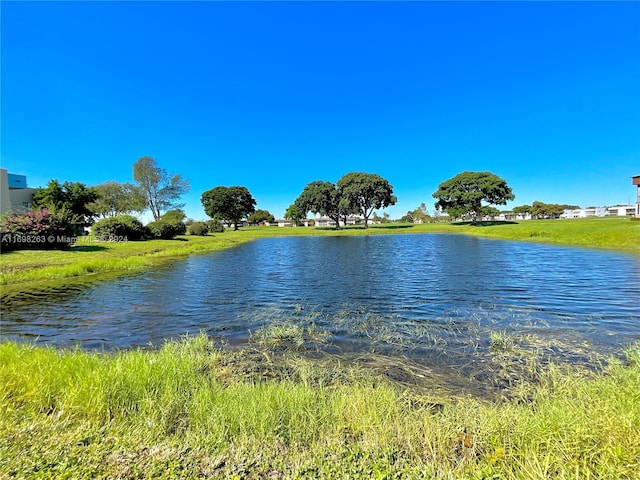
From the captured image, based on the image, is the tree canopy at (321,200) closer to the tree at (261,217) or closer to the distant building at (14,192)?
the distant building at (14,192)

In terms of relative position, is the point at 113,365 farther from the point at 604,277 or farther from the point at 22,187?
the point at 22,187

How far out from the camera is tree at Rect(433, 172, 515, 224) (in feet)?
234

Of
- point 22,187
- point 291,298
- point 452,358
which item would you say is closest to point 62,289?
point 291,298

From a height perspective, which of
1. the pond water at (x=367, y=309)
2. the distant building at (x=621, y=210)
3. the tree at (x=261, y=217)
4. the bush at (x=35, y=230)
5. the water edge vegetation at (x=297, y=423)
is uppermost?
the tree at (x=261, y=217)

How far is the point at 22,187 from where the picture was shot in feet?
147

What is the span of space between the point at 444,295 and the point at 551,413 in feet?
28.0

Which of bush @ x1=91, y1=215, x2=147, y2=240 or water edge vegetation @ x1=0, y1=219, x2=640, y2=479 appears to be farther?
bush @ x1=91, y1=215, x2=147, y2=240

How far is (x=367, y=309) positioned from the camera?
10062 millimetres

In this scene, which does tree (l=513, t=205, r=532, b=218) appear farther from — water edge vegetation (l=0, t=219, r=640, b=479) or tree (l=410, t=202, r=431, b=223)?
water edge vegetation (l=0, t=219, r=640, b=479)

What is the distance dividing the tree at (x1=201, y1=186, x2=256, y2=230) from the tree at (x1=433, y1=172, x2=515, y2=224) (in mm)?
52678

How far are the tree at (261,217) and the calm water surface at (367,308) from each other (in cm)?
13539

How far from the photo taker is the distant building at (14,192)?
126 ft

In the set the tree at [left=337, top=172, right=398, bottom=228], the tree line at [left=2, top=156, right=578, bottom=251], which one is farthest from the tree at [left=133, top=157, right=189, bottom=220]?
the tree at [left=337, top=172, right=398, bottom=228]

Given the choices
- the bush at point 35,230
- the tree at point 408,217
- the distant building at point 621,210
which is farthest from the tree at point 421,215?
the bush at point 35,230
